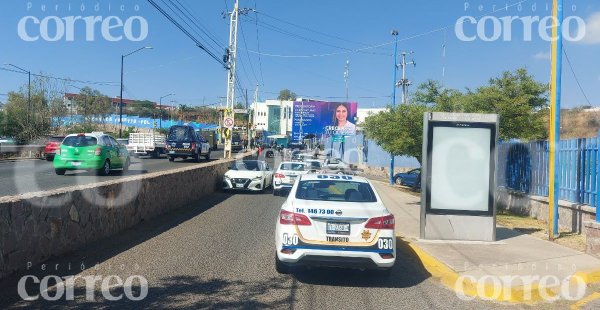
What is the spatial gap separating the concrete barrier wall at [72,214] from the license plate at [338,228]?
13.4 feet

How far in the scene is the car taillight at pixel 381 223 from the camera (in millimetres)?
7262

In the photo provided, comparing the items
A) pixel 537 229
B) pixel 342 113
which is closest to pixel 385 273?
pixel 537 229

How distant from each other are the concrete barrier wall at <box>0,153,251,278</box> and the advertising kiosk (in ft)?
19.7

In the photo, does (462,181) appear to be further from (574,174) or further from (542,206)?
(542,206)

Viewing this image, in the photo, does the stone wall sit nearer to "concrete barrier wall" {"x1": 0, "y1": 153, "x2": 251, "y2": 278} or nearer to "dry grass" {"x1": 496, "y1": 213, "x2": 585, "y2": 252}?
"dry grass" {"x1": 496, "y1": 213, "x2": 585, "y2": 252}

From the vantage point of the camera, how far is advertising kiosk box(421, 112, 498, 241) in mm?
10773

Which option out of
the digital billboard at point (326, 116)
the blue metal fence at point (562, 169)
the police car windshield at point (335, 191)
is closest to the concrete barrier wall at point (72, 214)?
the police car windshield at point (335, 191)

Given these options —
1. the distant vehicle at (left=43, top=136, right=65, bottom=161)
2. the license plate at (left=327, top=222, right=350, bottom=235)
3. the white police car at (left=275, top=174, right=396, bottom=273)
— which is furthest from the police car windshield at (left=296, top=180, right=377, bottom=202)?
the distant vehicle at (left=43, top=136, right=65, bottom=161)

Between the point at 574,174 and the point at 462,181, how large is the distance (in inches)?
146

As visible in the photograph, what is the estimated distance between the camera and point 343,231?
23.7 ft

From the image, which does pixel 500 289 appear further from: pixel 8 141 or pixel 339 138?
pixel 339 138

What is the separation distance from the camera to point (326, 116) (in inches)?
2392

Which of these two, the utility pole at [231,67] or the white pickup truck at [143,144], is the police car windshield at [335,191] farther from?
the white pickup truck at [143,144]

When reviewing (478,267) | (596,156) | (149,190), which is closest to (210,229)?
(149,190)
